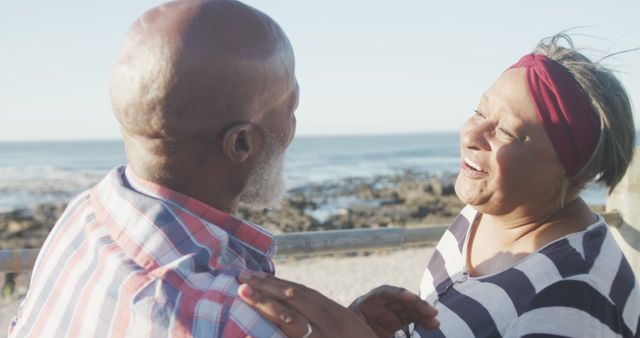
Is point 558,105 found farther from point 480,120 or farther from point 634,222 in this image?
point 634,222

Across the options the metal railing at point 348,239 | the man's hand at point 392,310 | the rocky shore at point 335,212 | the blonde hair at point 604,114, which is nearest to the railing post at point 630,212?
the metal railing at point 348,239

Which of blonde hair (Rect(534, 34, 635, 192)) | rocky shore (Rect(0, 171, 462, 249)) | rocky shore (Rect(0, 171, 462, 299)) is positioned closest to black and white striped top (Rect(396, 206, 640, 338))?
blonde hair (Rect(534, 34, 635, 192))

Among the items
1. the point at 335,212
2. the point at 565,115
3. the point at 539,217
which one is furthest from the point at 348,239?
the point at 335,212

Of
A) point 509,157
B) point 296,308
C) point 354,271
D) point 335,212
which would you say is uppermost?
point 296,308

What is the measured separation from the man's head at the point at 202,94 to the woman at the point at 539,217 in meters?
0.57

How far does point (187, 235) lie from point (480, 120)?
141cm

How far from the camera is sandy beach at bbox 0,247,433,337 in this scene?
9.74 metres

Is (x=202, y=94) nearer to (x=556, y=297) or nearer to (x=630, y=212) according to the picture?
(x=556, y=297)

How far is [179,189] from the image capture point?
1342mm

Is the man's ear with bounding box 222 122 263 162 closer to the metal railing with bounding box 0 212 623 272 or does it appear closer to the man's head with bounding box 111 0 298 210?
the man's head with bounding box 111 0 298 210

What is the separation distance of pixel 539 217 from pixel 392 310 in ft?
2.71

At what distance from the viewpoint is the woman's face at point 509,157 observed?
211 centimetres

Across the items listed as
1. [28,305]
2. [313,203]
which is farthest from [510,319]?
[313,203]

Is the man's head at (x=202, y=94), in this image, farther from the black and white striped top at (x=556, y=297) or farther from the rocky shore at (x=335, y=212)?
the rocky shore at (x=335, y=212)
